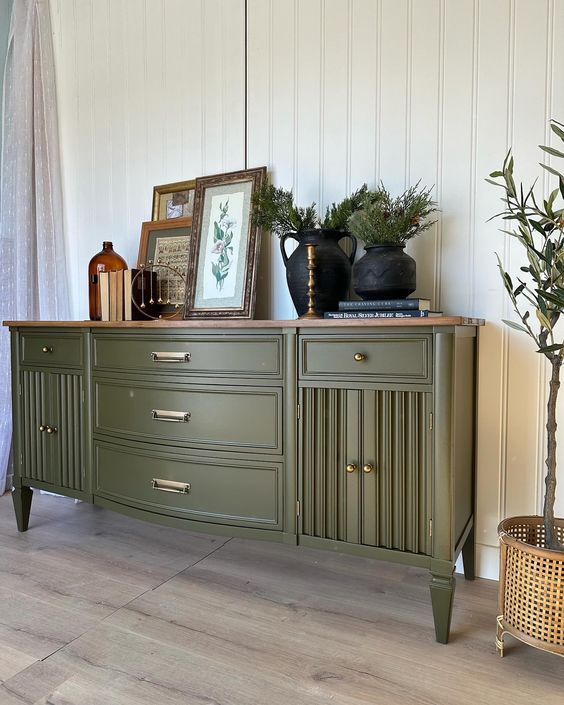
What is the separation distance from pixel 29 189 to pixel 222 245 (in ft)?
3.92

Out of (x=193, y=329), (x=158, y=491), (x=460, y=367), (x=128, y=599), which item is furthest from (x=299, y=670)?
(x=193, y=329)

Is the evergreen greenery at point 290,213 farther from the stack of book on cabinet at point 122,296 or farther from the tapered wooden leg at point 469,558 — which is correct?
the tapered wooden leg at point 469,558

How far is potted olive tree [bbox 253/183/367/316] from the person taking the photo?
5.92 feet

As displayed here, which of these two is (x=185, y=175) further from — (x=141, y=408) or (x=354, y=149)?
(x=141, y=408)

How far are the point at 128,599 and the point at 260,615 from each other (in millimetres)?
414

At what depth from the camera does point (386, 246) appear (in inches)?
66.0

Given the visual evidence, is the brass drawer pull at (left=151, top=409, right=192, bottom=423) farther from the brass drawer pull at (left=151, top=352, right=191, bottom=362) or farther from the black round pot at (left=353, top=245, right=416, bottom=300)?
the black round pot at (left=353, top=245, right=416, bottom=300)

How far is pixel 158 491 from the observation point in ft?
5.92

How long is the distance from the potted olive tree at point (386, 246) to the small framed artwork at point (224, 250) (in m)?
0.49

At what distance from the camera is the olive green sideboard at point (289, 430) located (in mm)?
1428

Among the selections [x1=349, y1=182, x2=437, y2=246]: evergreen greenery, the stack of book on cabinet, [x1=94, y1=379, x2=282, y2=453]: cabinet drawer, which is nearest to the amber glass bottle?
the stack of book on cabinet

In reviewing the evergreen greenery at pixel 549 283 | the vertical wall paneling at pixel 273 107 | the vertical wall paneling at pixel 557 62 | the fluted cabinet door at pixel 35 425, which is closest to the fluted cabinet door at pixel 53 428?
the fluted cabinet door at pixel 35 425

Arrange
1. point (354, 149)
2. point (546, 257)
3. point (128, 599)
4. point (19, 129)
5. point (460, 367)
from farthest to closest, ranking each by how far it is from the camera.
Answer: point (19, 129) < point (354, 149) < point (128, 599) < point (460, 367) < point (546, 257)

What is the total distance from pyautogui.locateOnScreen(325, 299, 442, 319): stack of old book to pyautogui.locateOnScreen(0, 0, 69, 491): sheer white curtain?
5.34 ft
